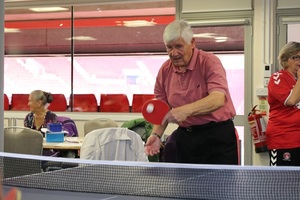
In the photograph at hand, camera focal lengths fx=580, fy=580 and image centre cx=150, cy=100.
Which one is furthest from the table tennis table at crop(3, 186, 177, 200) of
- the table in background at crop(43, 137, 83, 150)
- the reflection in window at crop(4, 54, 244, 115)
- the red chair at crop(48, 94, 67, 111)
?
the red chair at crop(48, 94, 67, 111)

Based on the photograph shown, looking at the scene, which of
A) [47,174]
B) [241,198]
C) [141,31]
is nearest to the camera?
[241,198]

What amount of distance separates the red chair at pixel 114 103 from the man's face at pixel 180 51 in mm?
5965

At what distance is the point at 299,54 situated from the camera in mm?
4273

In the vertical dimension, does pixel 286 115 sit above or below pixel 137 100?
below

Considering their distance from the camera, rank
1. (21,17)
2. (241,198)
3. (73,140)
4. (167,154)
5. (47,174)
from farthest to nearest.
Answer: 1. (21,17)
2. (73,140)
3. (167,154)
4. (47,174)
5. (241,198)

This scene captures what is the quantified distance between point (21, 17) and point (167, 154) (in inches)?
274

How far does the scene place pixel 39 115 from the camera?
7.41m

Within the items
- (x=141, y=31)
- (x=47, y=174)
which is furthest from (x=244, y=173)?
(x=141, y=31)

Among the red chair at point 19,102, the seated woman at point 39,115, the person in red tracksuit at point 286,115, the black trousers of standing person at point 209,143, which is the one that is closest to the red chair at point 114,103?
the red chair at point 19,102

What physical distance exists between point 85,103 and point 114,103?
0.52m

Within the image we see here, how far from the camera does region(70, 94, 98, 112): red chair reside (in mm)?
9350

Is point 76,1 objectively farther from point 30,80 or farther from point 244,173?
point 244,173

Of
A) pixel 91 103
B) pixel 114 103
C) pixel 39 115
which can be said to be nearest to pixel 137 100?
pixel 114 103

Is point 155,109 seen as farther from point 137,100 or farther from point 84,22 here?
point 84,22
